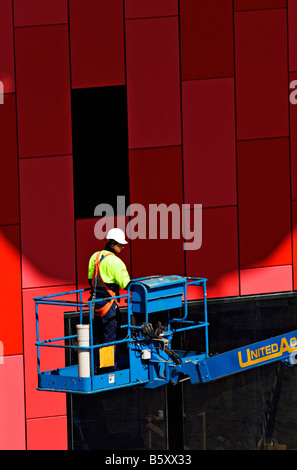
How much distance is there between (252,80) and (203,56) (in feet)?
2.87

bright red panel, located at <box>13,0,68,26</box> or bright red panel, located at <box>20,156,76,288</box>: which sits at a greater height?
bright red panel, located at <box>13,0,68,26</box>

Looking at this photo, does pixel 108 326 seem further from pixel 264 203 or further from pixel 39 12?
pixel 39 12

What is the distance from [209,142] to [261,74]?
53.8 inches

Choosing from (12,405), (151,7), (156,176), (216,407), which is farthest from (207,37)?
(12,405)

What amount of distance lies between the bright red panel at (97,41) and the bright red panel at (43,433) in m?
5.46

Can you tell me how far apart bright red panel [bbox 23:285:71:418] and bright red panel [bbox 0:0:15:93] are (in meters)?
3.44

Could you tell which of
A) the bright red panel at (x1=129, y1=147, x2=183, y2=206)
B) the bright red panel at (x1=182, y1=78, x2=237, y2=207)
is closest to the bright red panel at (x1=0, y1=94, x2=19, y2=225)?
the bright red panel at (x1=129, y1=147, x2=183, y2=206)

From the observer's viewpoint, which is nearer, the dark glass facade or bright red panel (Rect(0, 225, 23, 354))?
bright red panel (Rect(0, 225, 23, 354))

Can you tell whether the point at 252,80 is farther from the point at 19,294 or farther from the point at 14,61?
the point at 19,294

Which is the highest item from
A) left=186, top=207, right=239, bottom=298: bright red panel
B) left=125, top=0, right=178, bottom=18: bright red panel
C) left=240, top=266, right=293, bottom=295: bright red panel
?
left=125, top=0, right=178, bottom=18: bright red panel

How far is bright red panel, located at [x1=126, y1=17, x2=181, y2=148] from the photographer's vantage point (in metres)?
14.1

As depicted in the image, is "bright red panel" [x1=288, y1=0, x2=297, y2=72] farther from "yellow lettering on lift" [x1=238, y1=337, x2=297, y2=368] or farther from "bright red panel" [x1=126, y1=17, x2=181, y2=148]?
"yellow lettering on lift" [x1=238, y1=337, x2=297, y2=368]

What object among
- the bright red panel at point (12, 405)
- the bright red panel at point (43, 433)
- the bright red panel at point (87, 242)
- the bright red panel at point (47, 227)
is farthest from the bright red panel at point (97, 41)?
the bright red panel at point (43, 433)

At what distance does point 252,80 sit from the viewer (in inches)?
558
